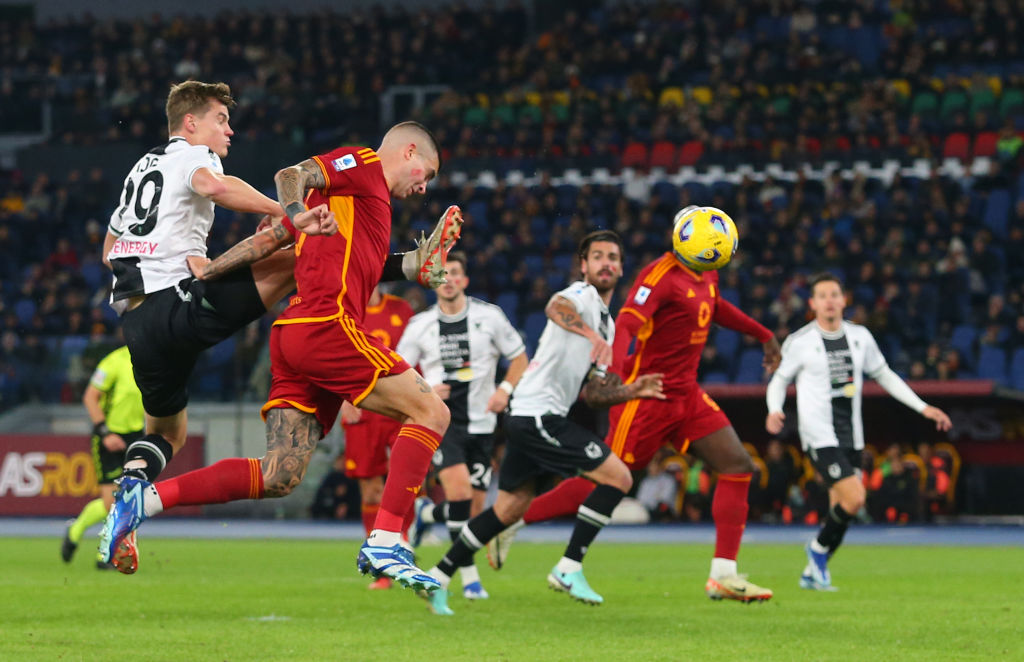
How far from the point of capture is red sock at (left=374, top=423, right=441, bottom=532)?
22.7ft

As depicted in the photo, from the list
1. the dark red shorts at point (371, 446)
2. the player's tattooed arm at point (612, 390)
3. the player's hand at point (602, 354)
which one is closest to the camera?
the player's hand at point (602, 354)

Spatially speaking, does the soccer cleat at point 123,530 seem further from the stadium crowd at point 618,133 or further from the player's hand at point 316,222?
the stadium crowd at point 618,133

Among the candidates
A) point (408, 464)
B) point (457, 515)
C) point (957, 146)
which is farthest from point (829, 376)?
point (957, 146)

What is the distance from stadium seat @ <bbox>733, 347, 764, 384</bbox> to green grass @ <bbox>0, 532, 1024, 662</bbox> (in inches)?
295

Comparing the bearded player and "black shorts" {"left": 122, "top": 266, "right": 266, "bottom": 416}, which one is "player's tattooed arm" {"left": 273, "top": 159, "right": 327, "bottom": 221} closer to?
"black shorts" {"left": 122, "top": 266, "right": 266, "bottom": 416}

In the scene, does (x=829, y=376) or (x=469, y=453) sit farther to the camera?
(x=829, y=376)

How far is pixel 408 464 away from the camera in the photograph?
6957 millimetres

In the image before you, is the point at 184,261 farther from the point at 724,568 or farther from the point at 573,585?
the point at 724,568

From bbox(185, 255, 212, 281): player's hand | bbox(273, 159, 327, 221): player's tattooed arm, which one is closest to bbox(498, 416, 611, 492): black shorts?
bbox(185, 255, 212, 281): player's hand

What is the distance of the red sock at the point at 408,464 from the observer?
272 inches

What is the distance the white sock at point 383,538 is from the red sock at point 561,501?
3429 mm

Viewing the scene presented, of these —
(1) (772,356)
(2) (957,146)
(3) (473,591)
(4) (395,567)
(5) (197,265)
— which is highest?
(2) (957,146)

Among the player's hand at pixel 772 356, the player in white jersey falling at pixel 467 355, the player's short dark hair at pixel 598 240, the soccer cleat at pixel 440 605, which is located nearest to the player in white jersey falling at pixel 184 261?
the soccer cleat at pixel 440 605

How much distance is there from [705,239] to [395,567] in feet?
12.1
